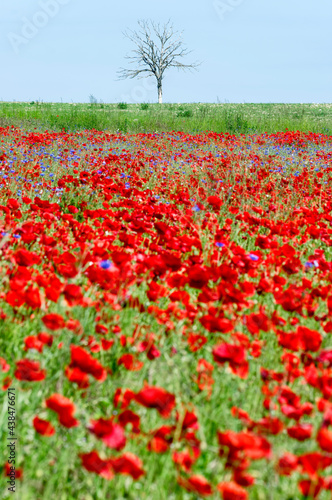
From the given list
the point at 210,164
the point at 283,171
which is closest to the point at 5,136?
the point at 210,164

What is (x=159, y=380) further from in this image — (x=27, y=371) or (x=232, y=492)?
(x=232, y=492)

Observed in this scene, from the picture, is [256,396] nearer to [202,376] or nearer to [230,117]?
[202,376]

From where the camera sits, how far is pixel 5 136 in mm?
9117

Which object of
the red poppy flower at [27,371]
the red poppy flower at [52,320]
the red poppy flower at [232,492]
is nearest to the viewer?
the red poppy flower at [232,492]

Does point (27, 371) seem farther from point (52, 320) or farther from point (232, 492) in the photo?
point (232, 492)

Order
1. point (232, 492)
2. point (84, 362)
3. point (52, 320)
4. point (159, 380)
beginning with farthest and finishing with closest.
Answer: point (159, 380)
point (52, 320)
point (84, 362)
point (232, 492)

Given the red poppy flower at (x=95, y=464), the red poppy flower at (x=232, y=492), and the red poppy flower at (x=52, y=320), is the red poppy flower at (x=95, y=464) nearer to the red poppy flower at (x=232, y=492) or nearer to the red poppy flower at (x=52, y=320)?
the red poppy flower at (x=232, y=492)

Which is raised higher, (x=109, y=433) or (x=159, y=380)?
(x=109, y=433)

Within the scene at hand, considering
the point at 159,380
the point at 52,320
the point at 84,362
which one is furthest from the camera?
the point at 159,380

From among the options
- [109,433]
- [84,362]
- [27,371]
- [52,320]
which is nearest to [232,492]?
[109,433]

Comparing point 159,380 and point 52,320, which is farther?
point 159,380

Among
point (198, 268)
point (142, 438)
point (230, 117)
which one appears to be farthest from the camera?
point (230, 117)

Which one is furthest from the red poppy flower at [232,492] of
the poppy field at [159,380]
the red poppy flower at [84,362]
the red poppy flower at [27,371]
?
the red poppy flower at [27,371]

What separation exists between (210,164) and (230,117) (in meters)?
7.36
